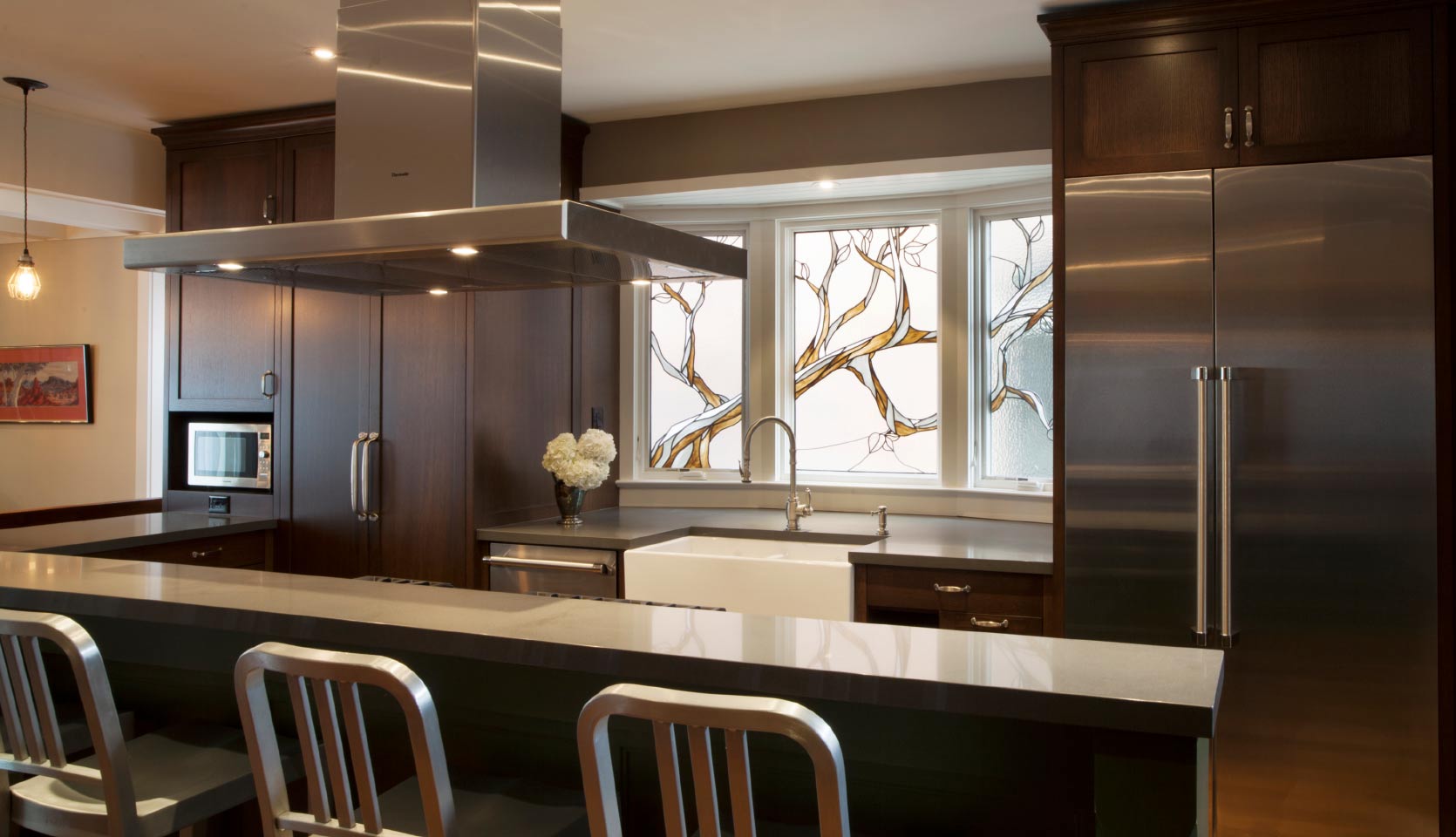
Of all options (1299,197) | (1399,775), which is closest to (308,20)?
(1299,197)

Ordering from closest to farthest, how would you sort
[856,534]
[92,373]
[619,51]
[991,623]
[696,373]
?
[991,623] → [619,51] → [856,534] → [696,373] → [92,373]

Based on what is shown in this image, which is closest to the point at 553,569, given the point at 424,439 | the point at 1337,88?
the point at 424,439

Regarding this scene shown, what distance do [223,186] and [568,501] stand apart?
6.60 feet

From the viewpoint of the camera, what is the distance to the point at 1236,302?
112 inches

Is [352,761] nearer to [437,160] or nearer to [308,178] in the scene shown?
[437,160]

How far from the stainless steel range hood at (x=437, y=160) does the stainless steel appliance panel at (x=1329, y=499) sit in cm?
156

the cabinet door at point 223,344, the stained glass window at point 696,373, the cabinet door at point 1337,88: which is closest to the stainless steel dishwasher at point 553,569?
the stained glass window at point 696,373

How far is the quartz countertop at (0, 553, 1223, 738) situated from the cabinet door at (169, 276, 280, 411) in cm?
200

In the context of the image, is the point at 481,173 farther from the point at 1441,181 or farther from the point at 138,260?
the point at 1441,181

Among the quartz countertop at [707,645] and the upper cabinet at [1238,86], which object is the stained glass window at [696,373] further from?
the quartz countertop at [707,645]

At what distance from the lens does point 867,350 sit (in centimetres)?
430

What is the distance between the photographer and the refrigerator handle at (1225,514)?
282 cm

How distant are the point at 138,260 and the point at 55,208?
3.00m

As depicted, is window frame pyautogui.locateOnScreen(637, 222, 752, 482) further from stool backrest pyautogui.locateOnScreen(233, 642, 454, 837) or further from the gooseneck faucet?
stool backrest pyautogui.locateOnScreen(233, 642, 454, 837)
